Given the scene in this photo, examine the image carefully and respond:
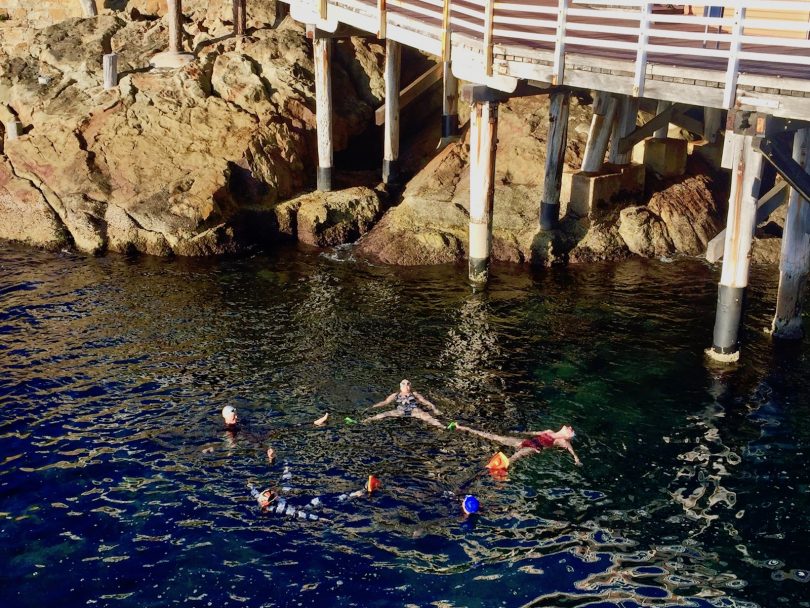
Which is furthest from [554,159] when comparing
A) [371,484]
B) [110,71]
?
[110,71]

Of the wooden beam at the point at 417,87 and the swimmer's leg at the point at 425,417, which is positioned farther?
the wooden beam at the point at 417,87

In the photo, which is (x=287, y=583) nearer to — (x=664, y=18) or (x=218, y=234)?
(x=664, y=18)

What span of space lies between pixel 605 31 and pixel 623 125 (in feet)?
23.2

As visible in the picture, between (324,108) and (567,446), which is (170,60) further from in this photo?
(567,446)

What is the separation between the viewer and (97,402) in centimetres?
1476

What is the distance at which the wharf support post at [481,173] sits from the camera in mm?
18312

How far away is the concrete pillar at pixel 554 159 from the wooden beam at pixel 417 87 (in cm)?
513

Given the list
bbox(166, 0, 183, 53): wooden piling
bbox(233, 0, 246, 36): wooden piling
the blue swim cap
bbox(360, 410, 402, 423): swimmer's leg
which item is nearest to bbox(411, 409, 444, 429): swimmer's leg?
bbox(360, 410, 402, 423): swimmer's leg

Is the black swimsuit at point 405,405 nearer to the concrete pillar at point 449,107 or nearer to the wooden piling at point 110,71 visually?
the concrete pillar at point 449,107

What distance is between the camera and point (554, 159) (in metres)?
21.1

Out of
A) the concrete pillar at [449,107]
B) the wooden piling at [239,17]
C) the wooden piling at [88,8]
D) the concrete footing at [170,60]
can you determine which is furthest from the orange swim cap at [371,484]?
the wooden piling at [88,8]

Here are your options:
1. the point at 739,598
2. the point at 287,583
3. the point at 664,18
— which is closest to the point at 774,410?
the point at 739,598

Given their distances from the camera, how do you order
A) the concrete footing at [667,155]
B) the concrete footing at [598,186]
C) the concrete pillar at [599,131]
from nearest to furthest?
the concrete pillar at [599,131] < the concrete footing at [598,186] < the concrete footing at [667,155]

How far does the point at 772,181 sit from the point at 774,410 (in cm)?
1021
